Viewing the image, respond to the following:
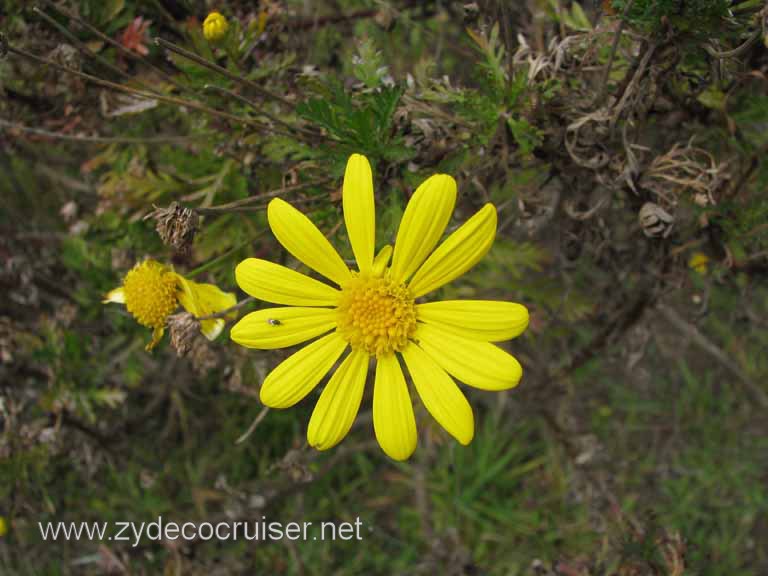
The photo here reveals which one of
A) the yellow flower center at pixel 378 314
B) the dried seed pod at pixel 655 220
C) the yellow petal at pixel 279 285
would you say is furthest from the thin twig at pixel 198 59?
the dried seed pod at pixel 655 220

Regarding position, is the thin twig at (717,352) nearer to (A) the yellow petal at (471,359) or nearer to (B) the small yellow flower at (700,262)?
(B) the small yellow flower at (700,262)

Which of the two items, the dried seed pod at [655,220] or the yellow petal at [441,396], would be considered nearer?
the yellow petal at [441,396]

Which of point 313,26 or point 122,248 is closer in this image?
point 122,248

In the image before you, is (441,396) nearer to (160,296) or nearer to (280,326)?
(280,326)

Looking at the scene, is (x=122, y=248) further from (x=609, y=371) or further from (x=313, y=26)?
(x=609, y=371)

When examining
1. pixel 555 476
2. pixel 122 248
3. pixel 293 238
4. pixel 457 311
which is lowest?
pixel 555 476

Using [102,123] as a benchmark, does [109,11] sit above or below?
above

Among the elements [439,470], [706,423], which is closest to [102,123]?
[439,470]

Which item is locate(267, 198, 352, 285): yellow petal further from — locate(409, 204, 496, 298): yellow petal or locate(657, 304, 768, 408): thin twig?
locate(657, 304, 768, 408): thin twig
